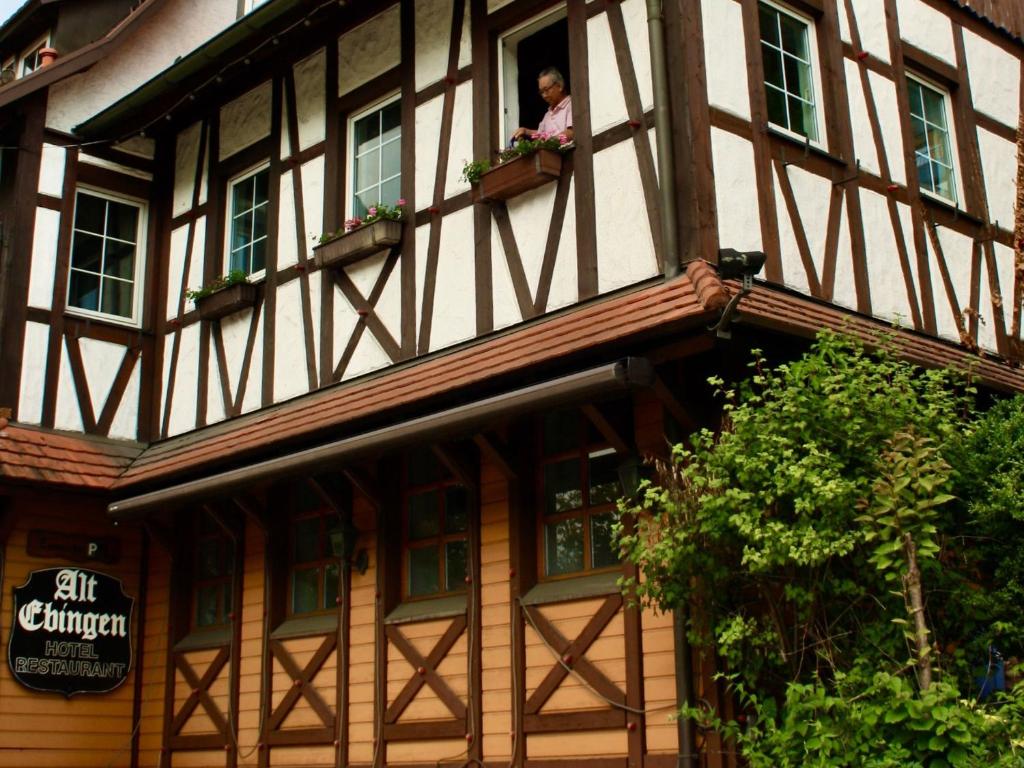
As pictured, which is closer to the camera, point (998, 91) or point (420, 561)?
point (420, 561)

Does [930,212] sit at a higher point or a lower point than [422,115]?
lower

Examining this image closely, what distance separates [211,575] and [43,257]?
10.1ft

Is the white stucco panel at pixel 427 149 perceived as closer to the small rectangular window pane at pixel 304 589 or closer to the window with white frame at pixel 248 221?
the window with white frame at pixel 248 221

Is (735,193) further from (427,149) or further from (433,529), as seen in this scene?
(433,529)

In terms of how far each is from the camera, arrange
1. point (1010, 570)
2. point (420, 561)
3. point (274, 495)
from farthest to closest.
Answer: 1. point (274, 495)
2. point (420, 561)
3. point (1010, 570)

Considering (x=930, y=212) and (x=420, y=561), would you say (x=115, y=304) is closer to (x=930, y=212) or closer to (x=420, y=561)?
(x=420, y=561)

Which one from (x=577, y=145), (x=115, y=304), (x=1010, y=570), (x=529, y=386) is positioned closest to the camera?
(x=1010, y=570)

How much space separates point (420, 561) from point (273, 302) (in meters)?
2.68

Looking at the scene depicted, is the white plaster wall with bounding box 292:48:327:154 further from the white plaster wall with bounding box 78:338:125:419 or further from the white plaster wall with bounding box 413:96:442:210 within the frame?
the white plaster wall with bounding box 78:338:125:419

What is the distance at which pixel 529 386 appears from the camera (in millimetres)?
8281

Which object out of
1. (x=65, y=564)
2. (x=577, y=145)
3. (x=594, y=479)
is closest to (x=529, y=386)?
(x=594, y=479)

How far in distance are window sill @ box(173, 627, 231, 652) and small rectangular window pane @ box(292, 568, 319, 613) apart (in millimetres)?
747

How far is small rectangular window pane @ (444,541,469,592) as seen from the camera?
9414 millimetres

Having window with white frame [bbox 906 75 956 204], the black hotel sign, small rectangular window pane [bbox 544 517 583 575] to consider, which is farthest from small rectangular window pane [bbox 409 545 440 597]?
window with white frame [bbox 906 75 956 204]
